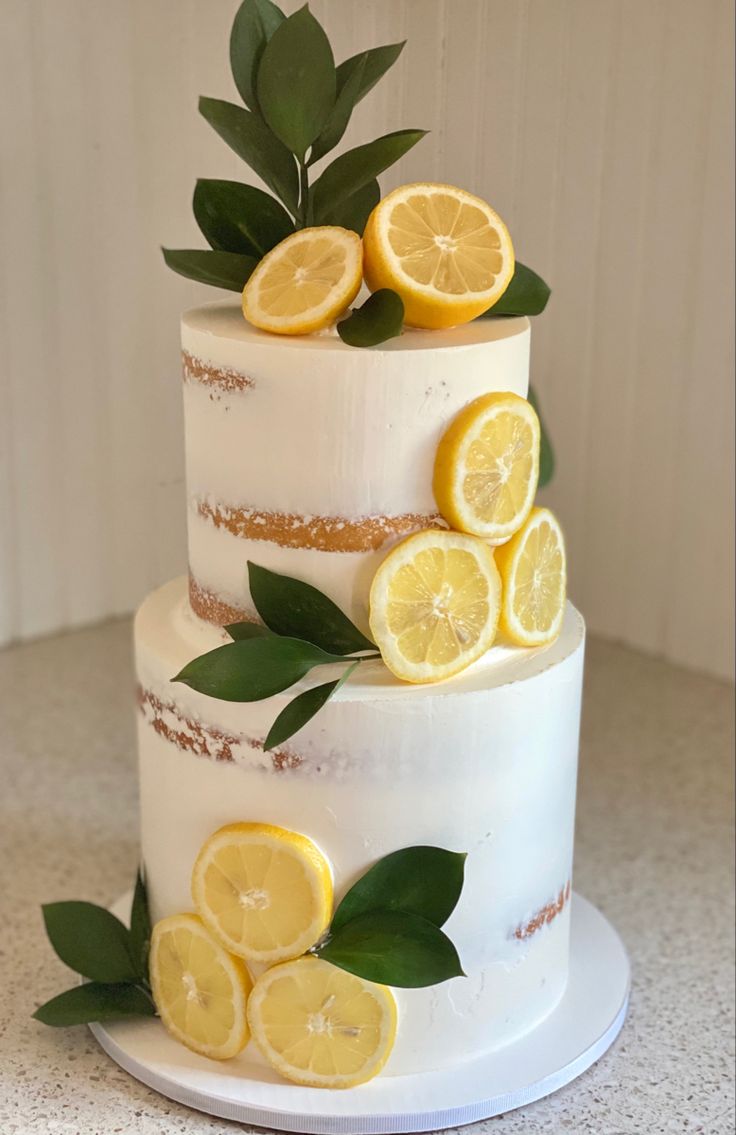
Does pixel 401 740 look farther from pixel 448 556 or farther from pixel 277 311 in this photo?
pixel 277 311

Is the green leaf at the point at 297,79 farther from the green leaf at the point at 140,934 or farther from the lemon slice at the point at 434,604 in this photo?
the green leaf at the point at 140,934

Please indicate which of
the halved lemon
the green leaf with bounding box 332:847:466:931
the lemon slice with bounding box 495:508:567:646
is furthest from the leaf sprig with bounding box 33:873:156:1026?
the halved lemon

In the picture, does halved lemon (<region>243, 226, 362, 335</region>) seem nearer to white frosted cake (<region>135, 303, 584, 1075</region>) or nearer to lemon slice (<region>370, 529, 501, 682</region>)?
white frosted cake (<region>135, 303, 584, 1075</region>)

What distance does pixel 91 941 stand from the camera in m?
1.44

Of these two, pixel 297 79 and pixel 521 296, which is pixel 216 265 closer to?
pixel 297 79

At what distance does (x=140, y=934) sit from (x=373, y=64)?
34.2 inches

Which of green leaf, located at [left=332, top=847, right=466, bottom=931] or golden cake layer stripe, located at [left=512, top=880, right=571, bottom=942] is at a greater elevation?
green leaf, located at [left=332, top=847, right=466, bottom=931]

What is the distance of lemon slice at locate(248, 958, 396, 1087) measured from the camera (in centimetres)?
127

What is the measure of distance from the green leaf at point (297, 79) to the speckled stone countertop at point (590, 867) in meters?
0.90

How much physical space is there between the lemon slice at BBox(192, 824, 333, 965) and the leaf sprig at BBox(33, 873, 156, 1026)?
173mm

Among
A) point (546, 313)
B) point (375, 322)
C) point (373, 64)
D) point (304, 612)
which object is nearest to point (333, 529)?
point (304, 612)

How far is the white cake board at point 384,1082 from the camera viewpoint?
1273mm

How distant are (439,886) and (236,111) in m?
0.72

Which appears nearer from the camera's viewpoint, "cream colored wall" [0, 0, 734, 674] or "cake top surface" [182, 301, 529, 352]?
"cake top surface" [182, 301, 529, 352]
